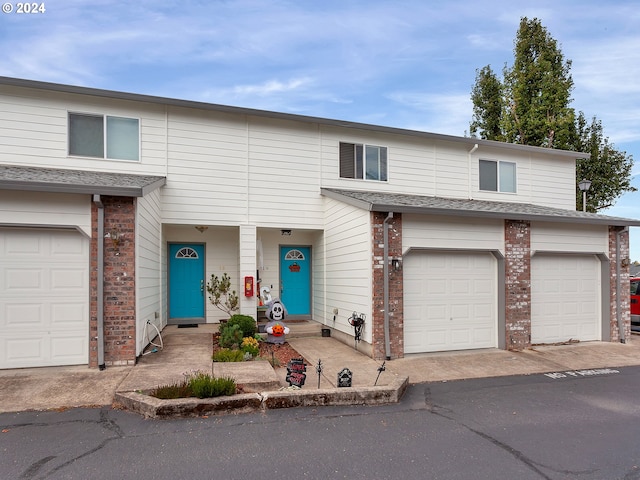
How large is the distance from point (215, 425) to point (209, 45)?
10729 millimetres

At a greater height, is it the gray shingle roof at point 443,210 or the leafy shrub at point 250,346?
the gray shingle roof at point 443,210

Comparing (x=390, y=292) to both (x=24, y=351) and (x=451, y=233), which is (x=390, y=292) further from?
(x=24, y=351)

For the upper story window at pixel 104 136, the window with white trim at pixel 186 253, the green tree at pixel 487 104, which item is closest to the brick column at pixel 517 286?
the window with white trim at pixel 186 253

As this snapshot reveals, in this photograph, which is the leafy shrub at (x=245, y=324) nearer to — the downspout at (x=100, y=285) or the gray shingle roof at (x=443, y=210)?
the downspout at (x=100, y=285)

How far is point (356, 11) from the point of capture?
10656 mm

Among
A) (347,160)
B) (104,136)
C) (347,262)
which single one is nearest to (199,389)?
(347,262)

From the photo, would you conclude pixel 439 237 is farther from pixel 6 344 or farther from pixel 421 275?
pixel 6 344

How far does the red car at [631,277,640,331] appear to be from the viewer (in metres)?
13.1

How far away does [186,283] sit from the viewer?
11242mm

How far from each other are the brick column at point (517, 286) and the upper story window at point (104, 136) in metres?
9.27

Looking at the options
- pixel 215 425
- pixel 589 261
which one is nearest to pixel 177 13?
pixel 215 425

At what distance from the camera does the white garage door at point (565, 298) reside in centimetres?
984

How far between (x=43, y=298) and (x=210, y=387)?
370 centimetres

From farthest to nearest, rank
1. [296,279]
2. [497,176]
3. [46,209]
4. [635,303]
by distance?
[635,303] < [497,176] < [296,279] < [46,209]
